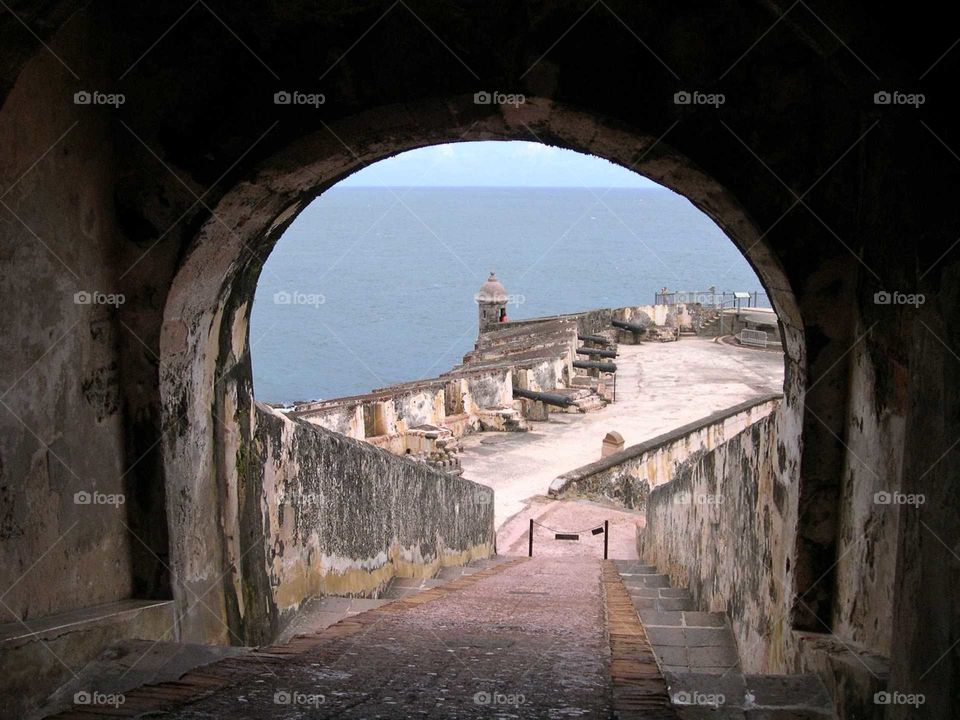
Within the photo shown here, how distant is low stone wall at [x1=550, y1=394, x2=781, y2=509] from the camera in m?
14.1

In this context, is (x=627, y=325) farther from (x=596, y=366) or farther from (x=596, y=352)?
(x=596, y=366)

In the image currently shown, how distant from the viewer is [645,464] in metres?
15.9

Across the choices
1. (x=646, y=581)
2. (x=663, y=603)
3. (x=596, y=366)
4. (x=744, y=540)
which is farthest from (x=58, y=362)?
(x=596, y=366)

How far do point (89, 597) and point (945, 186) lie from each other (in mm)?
3327

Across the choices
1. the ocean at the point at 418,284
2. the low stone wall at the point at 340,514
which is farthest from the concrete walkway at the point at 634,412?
the low stone wall at the point at 340,514

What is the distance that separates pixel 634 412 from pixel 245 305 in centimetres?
1628

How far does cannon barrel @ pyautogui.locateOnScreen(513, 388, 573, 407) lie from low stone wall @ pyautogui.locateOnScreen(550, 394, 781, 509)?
2.66m

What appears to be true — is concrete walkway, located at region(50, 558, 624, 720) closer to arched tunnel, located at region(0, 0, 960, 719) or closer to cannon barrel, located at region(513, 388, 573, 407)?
arched tunnel, located at region(0, 0, 960, 719)

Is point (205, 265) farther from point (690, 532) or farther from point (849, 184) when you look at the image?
point (690, 532)

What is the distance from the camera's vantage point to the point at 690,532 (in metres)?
6.71

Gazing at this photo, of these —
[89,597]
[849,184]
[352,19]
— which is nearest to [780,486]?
[849,184]

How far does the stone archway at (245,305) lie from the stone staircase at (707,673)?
71cm

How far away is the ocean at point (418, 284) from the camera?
51906 mm

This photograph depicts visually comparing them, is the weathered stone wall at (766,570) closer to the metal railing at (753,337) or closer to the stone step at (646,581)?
the stone step at (646,581)
